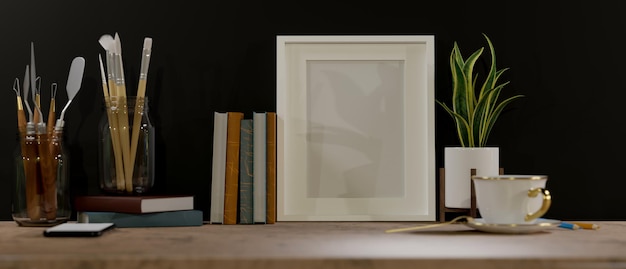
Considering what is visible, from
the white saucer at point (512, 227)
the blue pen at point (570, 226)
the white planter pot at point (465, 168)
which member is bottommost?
the blue pen at point (570, 226)

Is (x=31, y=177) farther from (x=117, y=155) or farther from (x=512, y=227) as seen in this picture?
(x=512, y=227)

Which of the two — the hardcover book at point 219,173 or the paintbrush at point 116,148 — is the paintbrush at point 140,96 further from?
the hardcover book at point 219,173

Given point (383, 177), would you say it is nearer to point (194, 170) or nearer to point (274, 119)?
point (274, 119)

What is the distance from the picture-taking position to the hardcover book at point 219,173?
56.5 inches

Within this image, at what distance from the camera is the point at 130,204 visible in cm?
133

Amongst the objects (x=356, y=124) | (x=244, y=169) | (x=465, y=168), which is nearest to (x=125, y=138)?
(x=244, y=169)

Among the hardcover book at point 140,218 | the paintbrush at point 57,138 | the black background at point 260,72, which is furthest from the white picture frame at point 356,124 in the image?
the paintbrush at point 57,138

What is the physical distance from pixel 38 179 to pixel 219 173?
1.18 ft

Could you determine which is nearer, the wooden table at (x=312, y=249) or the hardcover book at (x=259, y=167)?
the wooden table at (x=312, y=249)

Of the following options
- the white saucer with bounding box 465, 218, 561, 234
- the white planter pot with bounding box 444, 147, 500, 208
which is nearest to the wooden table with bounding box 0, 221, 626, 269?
the white saucer with bounding box 465, 218, 561, 234

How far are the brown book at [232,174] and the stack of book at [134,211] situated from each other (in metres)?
0.08

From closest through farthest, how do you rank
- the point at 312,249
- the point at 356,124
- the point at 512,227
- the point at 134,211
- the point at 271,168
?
the point at 312,249 < the point at 512,227 < the point at 134,211 < the point at 271,168 < the point at 356,124

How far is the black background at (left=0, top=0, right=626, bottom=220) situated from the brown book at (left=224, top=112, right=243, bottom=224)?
4.7 inches

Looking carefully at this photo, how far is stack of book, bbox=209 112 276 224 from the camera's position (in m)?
1.42
